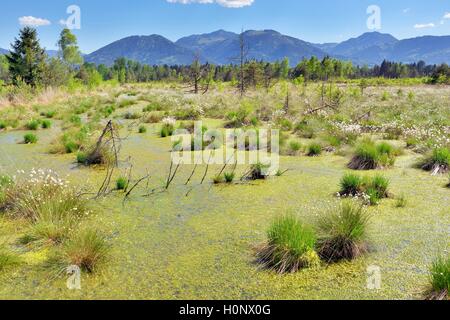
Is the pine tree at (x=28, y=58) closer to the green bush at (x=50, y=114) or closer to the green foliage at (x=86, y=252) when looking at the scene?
the green bush at (x=50, y=114)

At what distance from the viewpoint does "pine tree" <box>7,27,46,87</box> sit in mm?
30578

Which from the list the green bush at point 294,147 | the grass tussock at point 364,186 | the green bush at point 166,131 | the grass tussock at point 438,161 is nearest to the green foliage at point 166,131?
the green bush at point 166,131

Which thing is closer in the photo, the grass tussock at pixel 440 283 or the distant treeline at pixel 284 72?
the grass tussock at pixel 440 283

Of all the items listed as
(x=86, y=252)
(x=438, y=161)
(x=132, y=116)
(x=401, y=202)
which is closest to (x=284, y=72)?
(x=132, y=116)

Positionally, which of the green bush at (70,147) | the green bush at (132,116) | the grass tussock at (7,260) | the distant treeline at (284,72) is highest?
the distant treeline at (284,72)

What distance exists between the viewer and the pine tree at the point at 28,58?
30578mm

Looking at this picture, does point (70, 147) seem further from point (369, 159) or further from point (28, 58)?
point (28, 58)

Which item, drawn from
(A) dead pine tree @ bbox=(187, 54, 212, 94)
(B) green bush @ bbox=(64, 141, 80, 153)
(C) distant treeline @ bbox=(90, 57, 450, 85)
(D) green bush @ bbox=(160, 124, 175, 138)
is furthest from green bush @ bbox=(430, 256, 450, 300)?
(C) distant treeline @ bbox=(90, 57, 450, 85)

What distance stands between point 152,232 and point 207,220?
0.82 metres

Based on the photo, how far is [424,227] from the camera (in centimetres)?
505

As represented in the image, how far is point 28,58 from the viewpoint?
30250 millimetres

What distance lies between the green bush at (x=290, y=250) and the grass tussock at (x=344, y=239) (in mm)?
162

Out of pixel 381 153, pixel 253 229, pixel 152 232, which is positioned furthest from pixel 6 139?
pixel 381 153

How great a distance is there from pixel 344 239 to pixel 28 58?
3189 cm
